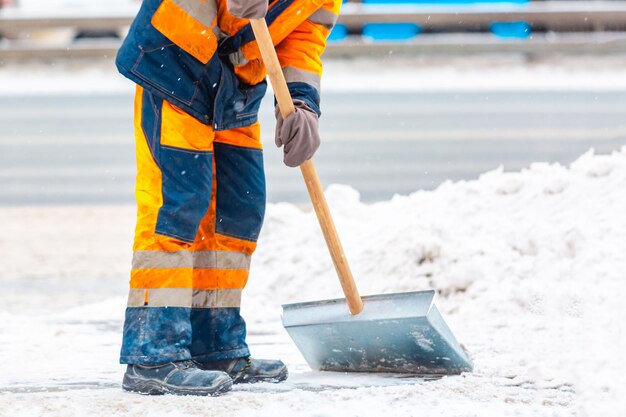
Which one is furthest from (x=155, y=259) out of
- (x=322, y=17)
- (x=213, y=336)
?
(x=322, y=17)

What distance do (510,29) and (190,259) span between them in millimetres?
13622

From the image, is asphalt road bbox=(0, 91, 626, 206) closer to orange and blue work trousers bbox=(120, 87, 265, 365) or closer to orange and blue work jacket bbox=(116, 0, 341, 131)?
orange and blue work jacket bbox=(116, 0, 341, 131)

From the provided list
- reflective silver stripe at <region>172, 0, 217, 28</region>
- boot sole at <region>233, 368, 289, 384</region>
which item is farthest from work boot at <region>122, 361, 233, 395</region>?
reflective silver stripe at <region>172, 0, 217, 28</region>

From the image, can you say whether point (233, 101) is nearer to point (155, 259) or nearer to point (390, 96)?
point (155, 259)

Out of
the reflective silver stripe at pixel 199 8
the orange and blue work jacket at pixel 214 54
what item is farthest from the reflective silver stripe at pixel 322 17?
the reflective silver stripe at pixel 199 8

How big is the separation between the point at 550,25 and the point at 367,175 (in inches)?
339

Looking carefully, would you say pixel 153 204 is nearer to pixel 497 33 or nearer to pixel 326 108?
pixel 326 108

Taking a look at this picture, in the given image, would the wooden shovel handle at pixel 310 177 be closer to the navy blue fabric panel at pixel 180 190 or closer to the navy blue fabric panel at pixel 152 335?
the navy blue fabric panel at pixel 180 190

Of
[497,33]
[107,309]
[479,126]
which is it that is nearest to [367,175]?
[479,126]

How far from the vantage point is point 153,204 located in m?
3.32

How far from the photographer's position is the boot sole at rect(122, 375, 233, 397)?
3.23 meters

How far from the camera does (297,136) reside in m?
3.28

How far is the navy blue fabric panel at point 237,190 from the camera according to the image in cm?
358

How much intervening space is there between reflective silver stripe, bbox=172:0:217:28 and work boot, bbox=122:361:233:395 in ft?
3.48
